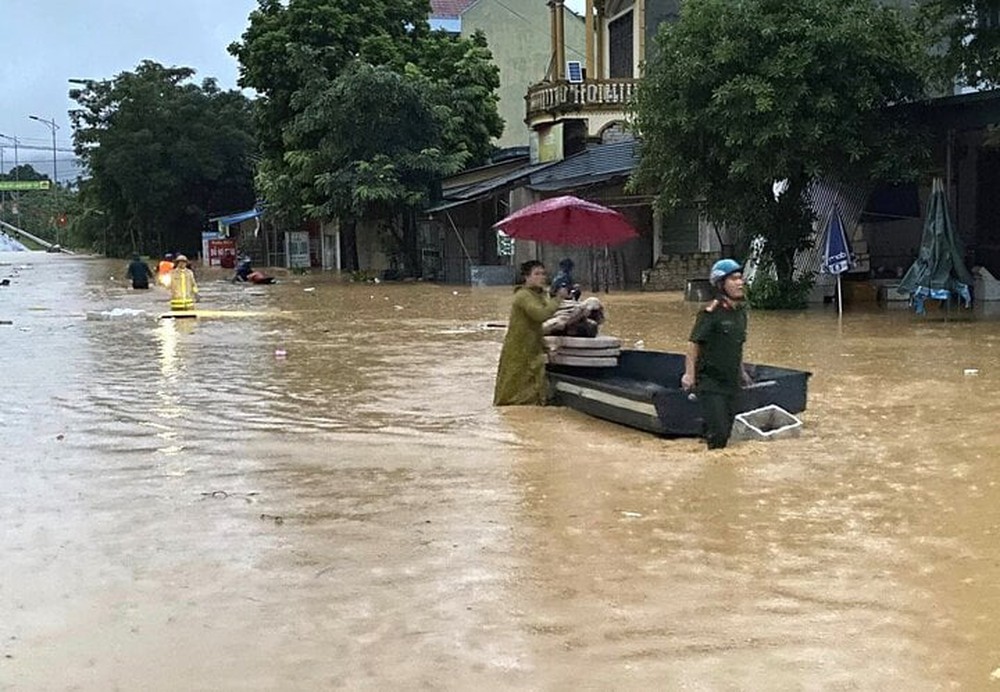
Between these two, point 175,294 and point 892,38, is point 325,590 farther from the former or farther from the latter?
point 175,294

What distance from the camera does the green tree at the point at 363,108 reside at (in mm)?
34156

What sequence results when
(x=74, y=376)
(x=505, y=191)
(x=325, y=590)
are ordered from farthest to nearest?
(x=505, y=191) → (x=74, y=376) → (x=325, y=590)

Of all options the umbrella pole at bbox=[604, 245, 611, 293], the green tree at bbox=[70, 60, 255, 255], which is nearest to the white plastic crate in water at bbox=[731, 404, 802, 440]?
the umbrella pole at bbox=[604, 245, 611, 293]

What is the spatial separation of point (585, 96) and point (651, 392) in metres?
27.0

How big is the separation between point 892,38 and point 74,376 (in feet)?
44.6

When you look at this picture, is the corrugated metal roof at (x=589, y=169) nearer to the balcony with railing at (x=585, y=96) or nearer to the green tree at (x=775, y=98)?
the balcony with railing at (x=585, y=96)

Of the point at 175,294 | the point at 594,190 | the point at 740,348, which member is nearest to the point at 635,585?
the point at 740,348

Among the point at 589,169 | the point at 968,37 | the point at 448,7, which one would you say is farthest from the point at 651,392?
the point at 448,7

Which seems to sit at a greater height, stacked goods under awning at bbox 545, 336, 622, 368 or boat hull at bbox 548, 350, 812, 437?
stacked goods under awning at bbox 545, 336, 622, 368

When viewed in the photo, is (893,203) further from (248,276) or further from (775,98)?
(248,276)

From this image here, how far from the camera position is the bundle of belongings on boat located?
10.7 metres

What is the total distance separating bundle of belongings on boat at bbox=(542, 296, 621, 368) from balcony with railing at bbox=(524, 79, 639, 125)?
81.1ft

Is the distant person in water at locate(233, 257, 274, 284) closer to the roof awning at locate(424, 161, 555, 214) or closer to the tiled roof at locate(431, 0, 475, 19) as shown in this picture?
the roof awning at locate(424, 161, 555, 214)

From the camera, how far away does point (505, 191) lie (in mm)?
32406
